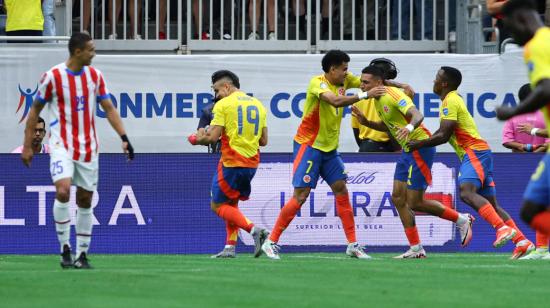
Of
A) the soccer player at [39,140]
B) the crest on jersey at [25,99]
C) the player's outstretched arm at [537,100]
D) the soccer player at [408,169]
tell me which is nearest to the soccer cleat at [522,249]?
the soccer player at [408,169]

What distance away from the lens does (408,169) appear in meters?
14.9

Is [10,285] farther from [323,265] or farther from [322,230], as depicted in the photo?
[322,230]

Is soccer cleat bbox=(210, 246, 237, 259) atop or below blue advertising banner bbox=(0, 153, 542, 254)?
below

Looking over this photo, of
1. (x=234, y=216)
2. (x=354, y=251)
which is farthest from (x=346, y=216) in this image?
(x=234, y=216)

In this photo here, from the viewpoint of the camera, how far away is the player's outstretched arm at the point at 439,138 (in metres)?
14.6

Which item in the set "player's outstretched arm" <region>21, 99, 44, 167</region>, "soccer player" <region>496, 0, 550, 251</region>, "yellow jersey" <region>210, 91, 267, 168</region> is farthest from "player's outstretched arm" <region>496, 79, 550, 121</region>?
"yellow jersey" <region>210, 91, 267, 168</region>

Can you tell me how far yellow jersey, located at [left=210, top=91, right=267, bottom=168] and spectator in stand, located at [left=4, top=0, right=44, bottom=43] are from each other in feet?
18.9

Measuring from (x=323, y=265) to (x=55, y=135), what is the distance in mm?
2847

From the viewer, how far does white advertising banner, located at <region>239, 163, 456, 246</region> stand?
1702cm

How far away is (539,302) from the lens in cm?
913

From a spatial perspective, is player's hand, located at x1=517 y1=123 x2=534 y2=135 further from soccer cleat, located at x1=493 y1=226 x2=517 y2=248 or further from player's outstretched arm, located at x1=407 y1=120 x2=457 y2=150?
soccer cleat, located at x1=493 y1=226 x2=517 y2=248

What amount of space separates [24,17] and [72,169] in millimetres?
8468

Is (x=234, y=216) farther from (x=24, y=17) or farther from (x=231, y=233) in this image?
(x=24, y=17)

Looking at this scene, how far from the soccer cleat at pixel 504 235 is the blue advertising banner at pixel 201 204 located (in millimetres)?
2683
